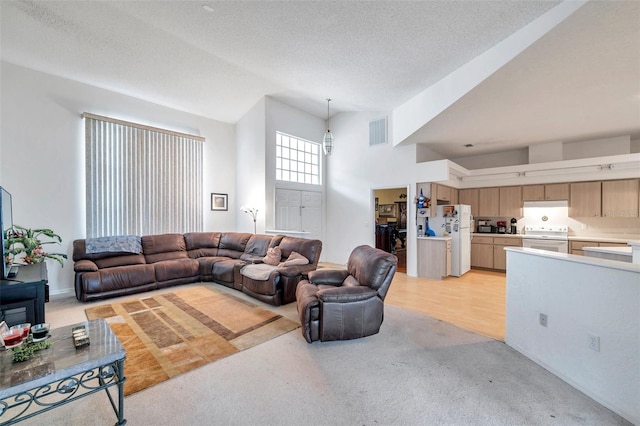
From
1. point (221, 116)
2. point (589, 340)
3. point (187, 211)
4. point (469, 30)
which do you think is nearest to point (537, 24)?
point (469, 30)

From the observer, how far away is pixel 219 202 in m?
6.48

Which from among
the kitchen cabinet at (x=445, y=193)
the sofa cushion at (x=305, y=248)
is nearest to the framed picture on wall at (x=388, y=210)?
the kitchen cabinet at (x=445, y=193)

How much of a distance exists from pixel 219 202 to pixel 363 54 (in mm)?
4760

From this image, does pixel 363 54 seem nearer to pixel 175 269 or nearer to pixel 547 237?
pixel 175 269

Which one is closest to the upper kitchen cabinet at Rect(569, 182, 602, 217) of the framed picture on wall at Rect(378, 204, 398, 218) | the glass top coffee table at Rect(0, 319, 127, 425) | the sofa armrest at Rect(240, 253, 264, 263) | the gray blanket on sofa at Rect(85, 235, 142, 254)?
the framed picture on wall at Rect(378, 204, 398, 218)

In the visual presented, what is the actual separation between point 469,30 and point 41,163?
647 centimetres

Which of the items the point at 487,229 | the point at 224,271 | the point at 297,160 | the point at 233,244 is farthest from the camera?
the point at 297,160

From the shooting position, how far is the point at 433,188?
5461 millimetres

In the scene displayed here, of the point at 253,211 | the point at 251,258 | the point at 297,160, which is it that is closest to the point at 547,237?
the point at 297,160

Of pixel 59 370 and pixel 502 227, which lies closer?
pixel 59 370

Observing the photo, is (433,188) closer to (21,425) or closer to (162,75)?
(162,75)

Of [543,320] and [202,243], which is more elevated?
[202,243]

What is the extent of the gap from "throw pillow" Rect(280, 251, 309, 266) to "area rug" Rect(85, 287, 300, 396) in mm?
757

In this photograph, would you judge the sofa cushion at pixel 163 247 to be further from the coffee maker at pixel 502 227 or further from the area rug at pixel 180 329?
the coffee maker at pixel 502 227
